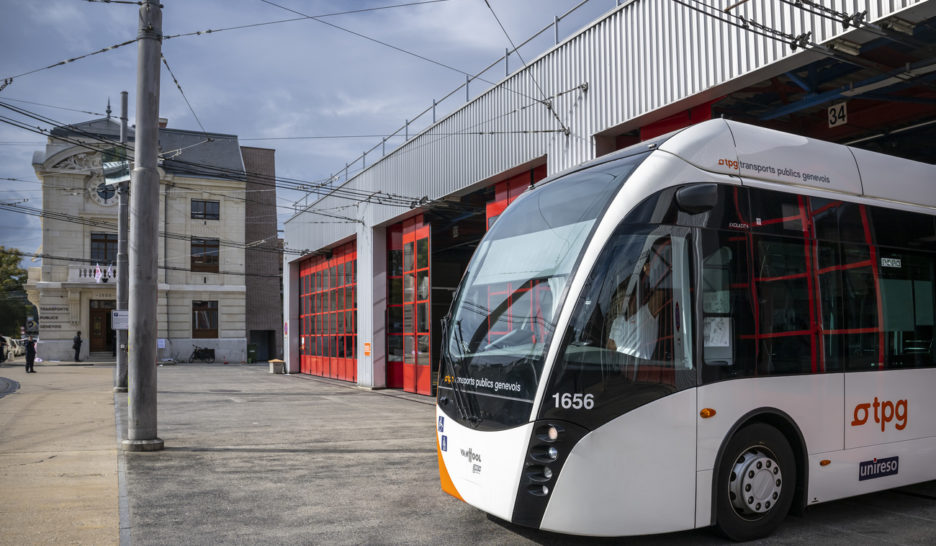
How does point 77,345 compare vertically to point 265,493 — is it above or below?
above

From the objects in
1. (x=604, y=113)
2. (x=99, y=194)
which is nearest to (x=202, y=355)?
(x=99, y=194)

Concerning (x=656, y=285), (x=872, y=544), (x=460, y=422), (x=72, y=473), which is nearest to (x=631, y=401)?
(x=656, y=285)

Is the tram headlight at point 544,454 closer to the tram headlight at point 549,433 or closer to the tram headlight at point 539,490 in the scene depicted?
the tram headlight at point 549,433

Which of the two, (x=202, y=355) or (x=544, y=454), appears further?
(x=202, y=355)

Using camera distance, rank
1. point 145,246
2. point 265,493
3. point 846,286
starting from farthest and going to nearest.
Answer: point 145,246 < point 265,493 < point 846,286

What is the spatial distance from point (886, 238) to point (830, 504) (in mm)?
2593

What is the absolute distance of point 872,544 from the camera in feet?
19.2

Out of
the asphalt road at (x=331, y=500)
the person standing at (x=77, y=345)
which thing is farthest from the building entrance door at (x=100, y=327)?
the asphalt road at (x=331, y=500)

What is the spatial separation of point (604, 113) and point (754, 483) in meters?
7.84

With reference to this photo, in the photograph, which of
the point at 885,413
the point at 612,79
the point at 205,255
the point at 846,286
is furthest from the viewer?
the point at 205,255

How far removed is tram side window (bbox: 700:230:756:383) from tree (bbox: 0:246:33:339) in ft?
202

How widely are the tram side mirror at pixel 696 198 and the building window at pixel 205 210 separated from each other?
45.3 m

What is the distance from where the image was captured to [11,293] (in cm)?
6500

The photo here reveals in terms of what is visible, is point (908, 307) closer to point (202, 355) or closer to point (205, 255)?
point (202, 355)
